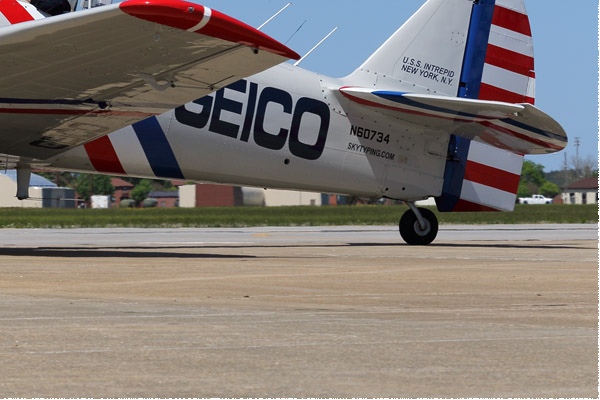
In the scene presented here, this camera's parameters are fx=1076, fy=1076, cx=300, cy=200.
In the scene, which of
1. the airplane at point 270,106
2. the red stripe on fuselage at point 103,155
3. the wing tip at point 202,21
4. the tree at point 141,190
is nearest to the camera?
the wing tip at point 202,21

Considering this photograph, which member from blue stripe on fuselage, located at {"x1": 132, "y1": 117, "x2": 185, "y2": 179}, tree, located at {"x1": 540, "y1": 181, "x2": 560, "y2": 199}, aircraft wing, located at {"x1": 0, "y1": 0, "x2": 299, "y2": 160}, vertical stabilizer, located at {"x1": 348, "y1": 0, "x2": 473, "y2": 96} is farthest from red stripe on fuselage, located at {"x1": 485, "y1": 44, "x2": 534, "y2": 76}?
tree, located at {"x1": 540, "y1": 181, "x2": 560, "y2": 199}

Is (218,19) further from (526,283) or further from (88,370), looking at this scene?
(88,370)

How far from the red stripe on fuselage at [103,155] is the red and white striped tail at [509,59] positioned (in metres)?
6.98

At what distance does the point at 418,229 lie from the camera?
18.7m

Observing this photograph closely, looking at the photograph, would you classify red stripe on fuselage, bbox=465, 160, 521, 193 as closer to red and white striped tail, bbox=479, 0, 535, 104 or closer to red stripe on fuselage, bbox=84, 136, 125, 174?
red and white striped tail, bbox=479, 0, 535, 104

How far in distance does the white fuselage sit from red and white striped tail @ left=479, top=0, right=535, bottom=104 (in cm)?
172

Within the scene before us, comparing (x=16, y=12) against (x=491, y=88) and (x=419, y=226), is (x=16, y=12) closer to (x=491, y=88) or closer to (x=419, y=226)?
(x=419, y=226)

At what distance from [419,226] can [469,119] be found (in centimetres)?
243

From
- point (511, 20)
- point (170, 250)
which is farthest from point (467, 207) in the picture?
point (170, 250)

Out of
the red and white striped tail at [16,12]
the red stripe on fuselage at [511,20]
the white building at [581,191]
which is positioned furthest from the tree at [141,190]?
the red and white striped tail at [16,12]

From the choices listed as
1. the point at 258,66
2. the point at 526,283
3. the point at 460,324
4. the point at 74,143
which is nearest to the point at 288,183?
the point at 74,143

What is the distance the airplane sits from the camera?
12141mm

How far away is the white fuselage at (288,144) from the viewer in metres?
16.0

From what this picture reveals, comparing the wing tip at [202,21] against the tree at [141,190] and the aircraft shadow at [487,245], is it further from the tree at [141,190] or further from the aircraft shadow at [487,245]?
the tree at [141,190]
